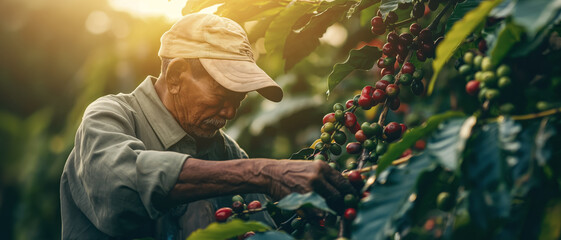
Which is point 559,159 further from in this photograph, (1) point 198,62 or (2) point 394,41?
(1) point 198,62

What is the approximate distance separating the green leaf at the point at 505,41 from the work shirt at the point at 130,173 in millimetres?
809

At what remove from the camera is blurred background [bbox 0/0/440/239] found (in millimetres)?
5289

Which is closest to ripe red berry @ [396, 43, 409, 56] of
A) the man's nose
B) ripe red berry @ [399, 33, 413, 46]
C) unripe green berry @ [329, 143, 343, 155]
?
ripe red berry @ [399, 33, 413, 46]

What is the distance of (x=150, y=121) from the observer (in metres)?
1.85

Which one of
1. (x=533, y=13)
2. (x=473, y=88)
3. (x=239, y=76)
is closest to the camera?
(x=533, y=13)

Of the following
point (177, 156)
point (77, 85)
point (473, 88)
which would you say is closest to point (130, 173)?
point (177, 156)

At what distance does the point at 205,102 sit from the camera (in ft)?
5.87

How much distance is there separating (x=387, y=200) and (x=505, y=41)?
418 millimetres

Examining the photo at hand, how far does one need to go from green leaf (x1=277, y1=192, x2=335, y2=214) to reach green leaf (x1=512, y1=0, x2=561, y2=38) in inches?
21.6

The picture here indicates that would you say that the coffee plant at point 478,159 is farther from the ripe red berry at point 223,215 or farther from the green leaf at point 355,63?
the green leaf at point 355,63

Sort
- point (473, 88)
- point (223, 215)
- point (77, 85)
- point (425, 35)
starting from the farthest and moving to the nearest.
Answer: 1. point (77, 85)
2. point (425, 35)
3. point (223, 215)
4. point (473, 88)

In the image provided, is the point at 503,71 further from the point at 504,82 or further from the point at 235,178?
the point at 235,178

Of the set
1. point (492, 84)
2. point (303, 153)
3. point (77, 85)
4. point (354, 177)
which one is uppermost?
point (492, 84)

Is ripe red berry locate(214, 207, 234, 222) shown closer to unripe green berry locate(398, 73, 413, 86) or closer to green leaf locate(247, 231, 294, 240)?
green leaf locate(247, 231, 294, 240)
